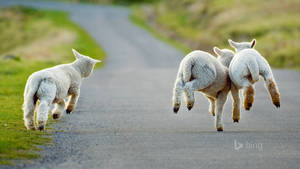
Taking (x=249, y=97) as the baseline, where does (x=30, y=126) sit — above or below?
below

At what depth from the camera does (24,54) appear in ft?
87.7

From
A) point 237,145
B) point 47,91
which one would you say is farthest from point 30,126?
point 237,145

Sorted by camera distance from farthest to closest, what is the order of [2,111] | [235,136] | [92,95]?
[92,95] → [2,111] → [235,136]

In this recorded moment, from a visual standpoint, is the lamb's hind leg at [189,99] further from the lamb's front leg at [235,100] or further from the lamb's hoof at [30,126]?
the lamb's hoof at [30,126]

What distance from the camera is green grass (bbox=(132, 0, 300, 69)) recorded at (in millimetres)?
24500

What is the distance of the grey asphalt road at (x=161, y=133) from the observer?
743cm

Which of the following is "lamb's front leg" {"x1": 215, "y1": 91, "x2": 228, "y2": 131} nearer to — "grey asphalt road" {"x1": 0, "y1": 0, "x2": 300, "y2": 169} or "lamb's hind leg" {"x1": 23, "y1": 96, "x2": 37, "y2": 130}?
"grey asphalt road" {"x1": 0, "y1": 0, "x2": 300, "y2": 169}

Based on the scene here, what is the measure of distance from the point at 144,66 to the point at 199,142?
16270 mm

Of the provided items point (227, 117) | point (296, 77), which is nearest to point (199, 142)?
point (227, 117)

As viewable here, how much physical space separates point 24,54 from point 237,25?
10885mm

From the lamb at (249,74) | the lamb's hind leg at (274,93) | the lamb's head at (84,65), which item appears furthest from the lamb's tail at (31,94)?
the lamb's hind leg at (274,93)

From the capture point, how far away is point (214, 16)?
1345 inches

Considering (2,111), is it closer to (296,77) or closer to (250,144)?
(250,144)

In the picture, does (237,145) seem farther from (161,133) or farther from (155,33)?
(155,33)
